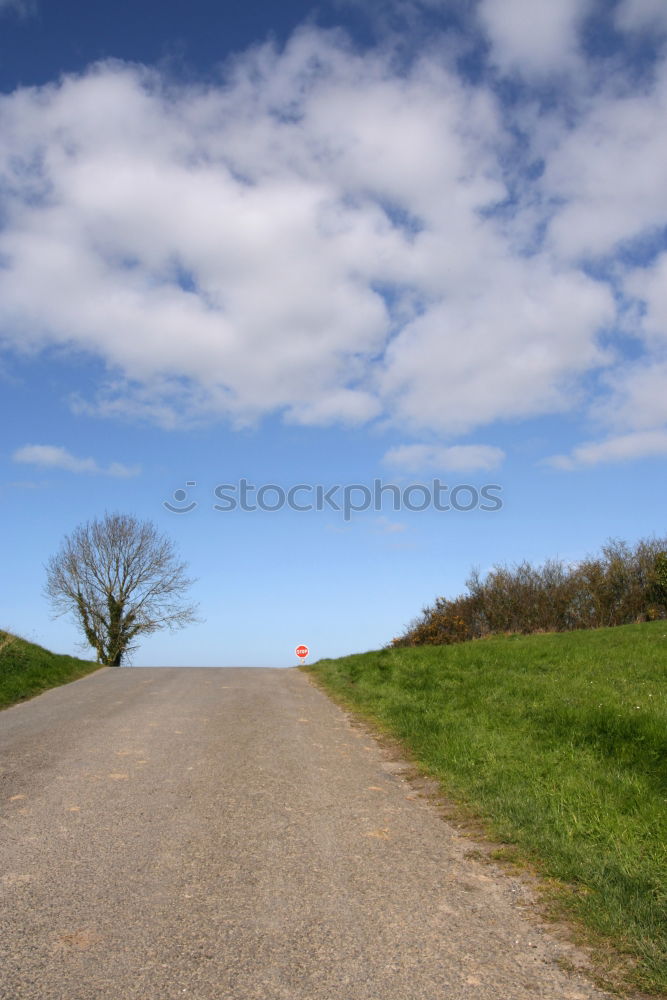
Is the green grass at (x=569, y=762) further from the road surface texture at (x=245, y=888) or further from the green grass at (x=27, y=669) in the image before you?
the green grass at (x=27, y=669)

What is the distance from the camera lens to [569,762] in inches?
297

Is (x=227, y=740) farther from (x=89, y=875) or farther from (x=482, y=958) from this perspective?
(x=482, y=958)

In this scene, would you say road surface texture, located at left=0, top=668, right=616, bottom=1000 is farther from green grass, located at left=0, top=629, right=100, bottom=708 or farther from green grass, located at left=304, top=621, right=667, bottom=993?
green grass, located at left=0, top=629, right=100, bottom=708

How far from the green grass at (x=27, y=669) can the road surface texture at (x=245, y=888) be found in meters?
7.87

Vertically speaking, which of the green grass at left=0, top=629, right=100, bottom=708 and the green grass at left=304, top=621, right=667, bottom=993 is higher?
the green grass at left=0, top=629, right=100, bottom=708

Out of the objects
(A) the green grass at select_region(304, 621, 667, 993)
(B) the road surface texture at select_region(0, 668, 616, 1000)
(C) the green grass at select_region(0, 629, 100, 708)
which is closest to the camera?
(B) the road surface texture at select_region(0, 668, 616, 1000)

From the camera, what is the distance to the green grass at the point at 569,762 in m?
4.39

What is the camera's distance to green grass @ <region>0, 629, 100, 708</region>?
625 inches

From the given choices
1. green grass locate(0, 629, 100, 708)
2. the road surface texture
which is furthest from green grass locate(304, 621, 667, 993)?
green grass locate(0, 629, 100, 708)

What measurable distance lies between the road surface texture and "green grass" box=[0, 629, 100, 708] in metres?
7.87

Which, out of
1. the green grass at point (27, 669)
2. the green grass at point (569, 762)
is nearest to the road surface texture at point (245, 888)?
the green grass at point (569, 762)

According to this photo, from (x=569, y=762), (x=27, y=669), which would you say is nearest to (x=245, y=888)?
(x=569, y=762)

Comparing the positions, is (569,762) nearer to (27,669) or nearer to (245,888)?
(245,888)

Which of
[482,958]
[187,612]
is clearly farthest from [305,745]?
[187,612]
